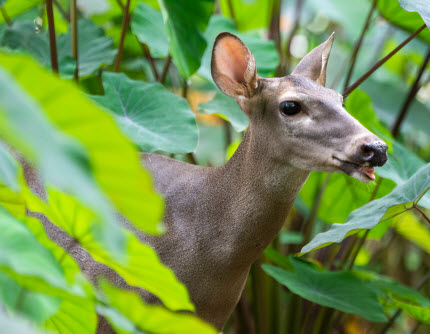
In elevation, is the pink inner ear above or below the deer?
above

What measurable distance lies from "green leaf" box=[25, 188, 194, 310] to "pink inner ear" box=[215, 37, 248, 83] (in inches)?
17.1

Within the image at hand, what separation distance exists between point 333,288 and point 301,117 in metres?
0.38

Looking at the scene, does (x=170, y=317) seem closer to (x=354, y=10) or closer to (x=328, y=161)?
(x=328, y=161)

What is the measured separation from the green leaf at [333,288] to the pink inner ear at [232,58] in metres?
0.35

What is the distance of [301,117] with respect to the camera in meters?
0.83

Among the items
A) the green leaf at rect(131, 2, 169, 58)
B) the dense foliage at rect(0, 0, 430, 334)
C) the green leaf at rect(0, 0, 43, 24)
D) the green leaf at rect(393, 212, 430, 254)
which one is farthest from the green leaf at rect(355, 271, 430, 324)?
the green leaf at rect(0, 0, 43, 24)

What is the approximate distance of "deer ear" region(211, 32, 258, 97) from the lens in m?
0.90

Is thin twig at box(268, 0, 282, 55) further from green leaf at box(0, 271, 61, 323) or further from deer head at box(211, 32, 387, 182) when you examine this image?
green leaf at box(0, 271, 61, 323)

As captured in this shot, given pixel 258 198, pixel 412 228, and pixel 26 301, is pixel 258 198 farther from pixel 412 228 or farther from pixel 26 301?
pixel 412 228

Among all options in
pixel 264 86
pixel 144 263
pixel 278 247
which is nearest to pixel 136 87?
pixel 264 86

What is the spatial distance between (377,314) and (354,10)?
1.12 meters

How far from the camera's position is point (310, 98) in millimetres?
833

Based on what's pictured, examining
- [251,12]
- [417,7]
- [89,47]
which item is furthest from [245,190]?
[251,12]

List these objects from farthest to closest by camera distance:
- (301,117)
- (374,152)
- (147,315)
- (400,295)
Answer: (400,295) → (301,117) → (374,152) → (147,315)
